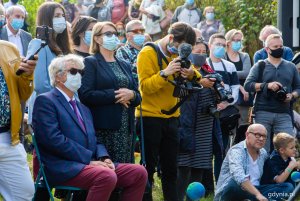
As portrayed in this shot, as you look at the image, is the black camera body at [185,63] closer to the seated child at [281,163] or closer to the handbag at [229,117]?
the seated child at [281,163]

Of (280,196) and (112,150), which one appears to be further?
(280,196)

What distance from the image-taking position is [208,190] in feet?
33.8

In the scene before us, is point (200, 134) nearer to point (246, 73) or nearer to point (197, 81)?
point (197, 81)

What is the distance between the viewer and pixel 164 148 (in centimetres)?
891

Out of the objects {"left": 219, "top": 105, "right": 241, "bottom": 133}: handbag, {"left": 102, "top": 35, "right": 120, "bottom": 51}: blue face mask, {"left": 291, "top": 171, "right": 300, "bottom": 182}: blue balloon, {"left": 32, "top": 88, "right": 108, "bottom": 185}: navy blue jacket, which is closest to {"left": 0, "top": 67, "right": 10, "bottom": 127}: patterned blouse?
{"left": 32, "top": 88, "right": 108, "bottom": 185}: navy blue jacket

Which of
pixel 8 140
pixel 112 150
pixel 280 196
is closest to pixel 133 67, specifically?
pixel 112 150

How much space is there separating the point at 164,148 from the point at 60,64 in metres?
1.65

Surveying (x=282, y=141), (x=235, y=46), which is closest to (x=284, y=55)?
(x=235, y=46)

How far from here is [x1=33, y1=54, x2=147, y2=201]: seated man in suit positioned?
7602 mm

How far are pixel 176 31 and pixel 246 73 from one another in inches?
130

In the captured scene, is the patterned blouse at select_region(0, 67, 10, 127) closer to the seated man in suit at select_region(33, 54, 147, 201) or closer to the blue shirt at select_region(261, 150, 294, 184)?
the seated man in suit at select_region(33, 54, 147, 201)

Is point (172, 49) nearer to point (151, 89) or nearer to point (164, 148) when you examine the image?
point (151, 89)

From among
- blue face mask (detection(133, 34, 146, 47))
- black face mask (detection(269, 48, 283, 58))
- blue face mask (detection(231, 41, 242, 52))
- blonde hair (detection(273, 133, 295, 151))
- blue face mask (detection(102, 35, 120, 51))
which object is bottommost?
blonde hair (detection(273, 133, 295, 151))

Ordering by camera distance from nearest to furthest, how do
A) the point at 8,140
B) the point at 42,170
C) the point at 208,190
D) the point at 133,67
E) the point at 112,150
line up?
the point at 8,140 < the point at 42,170 < the point at 112,150 < the point at 133,67 < the point at 208,190
